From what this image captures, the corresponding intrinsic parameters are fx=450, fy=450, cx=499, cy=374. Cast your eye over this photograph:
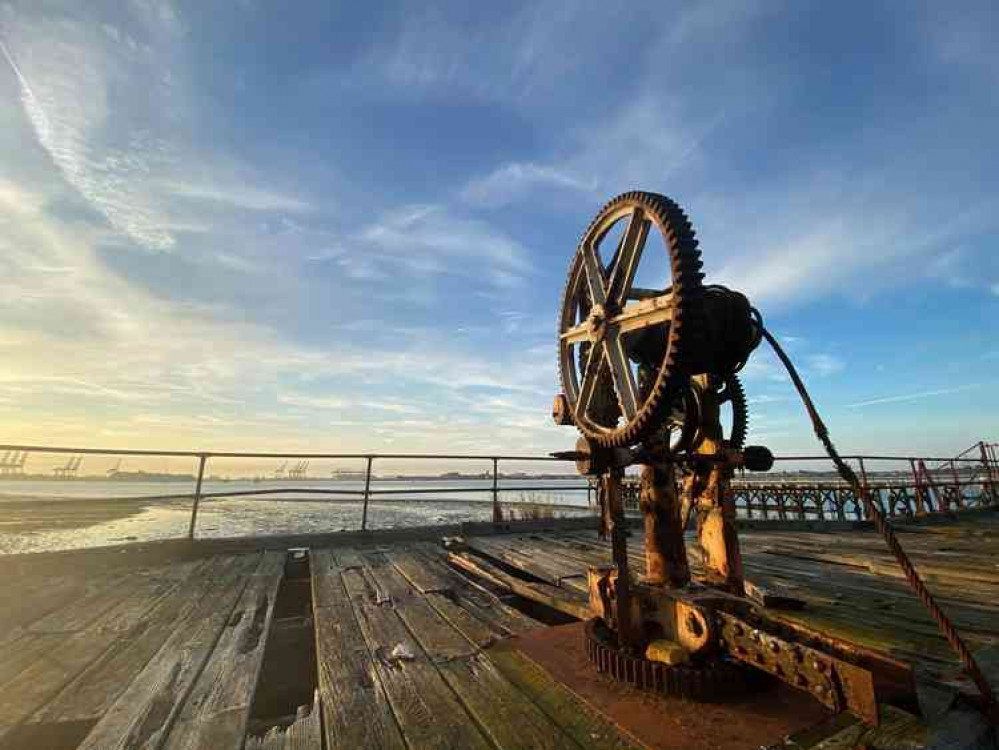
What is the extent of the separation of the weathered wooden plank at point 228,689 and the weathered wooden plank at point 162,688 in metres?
0.06

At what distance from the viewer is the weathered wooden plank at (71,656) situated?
8.12 ft

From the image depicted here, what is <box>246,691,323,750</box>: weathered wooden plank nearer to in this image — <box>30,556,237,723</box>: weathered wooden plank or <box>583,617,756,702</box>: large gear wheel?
<box>30,556,237,723</box>: weathered wooden plank

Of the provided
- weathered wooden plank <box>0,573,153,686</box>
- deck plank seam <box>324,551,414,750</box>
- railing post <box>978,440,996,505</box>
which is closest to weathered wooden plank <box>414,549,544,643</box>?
deck plank seam <box>324,551,414,750</box>

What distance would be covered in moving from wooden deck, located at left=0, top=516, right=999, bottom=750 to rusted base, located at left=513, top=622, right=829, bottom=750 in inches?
4.5

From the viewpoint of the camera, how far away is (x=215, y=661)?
9.79 ft

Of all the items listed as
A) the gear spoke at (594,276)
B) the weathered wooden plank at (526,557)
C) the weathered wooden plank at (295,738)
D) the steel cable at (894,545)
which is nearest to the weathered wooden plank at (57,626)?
the weathered wooden plank at (295,738)

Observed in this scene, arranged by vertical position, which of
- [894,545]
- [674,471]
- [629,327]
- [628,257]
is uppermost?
Answer: [628,257]

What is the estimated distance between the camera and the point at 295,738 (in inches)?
83.8

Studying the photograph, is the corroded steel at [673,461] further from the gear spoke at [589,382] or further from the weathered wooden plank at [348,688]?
the weathered wooden plank at [348,688]

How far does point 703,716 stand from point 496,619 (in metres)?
1.92

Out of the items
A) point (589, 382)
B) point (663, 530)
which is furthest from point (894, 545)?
point (589, 382)

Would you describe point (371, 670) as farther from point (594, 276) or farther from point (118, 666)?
point (594, 276)

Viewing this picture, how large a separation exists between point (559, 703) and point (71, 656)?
10.9ft

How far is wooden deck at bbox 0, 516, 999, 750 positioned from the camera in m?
2.21
